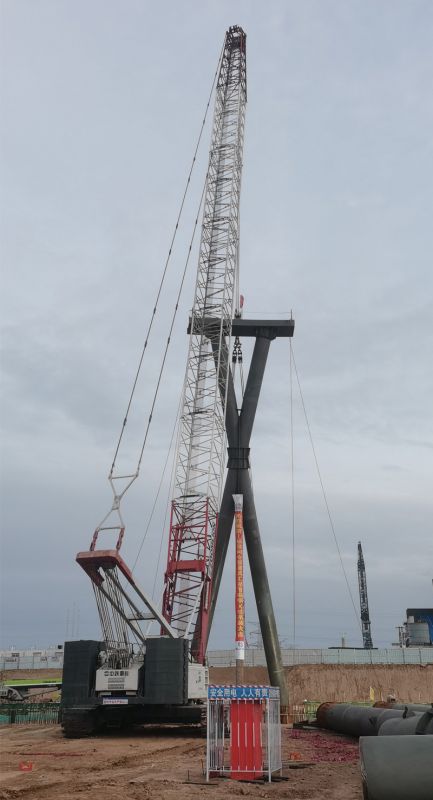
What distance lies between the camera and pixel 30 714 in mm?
40125

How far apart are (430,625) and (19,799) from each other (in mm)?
76187

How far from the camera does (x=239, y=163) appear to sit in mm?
55062

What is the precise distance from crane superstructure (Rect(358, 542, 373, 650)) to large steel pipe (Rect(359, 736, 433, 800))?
345 feet

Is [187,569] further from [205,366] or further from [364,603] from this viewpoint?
[364,603]

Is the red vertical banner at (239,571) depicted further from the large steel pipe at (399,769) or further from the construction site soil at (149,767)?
the large steel pipe at (399,769)

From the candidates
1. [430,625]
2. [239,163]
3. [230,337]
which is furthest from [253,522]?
[430,625]

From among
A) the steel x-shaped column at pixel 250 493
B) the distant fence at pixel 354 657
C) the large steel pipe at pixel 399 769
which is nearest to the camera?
the large steel pipe at pixel 399 769

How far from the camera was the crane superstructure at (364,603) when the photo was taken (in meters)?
113

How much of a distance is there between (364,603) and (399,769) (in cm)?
11125

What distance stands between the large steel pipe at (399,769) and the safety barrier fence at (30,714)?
106 feet

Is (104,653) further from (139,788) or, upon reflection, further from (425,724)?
(425,724)

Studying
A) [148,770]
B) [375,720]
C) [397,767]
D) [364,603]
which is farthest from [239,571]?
[364,603]

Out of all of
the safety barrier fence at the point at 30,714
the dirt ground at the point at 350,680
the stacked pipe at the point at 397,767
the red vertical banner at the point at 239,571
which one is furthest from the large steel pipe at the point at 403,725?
the dirt ground at the point at 350,680

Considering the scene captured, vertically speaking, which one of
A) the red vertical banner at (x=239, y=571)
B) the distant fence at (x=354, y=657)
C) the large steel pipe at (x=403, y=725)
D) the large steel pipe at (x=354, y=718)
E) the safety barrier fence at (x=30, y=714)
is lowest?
the safety barrier fence at (x=30, y=714)
